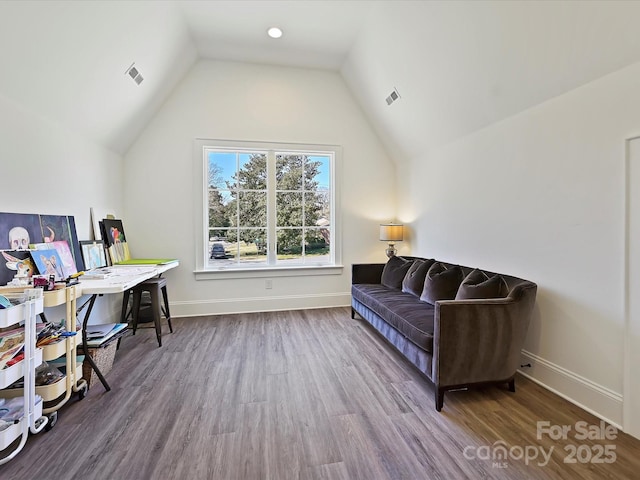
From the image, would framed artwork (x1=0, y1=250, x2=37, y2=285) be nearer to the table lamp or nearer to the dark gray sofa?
the dark gray sofa

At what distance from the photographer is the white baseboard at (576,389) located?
192cm

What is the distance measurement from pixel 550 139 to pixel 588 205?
608 mm

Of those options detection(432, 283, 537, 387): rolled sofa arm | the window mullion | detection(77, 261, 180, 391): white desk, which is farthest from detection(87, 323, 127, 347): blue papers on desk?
detection(432, 283, 537, 387): rolled sofa arm

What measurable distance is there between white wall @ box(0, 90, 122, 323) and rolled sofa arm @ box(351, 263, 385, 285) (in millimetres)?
3033

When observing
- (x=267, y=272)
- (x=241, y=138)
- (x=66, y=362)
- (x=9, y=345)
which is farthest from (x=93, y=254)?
(x=241, y=138)

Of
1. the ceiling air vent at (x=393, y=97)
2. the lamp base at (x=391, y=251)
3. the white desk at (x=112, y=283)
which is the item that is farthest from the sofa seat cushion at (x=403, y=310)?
the ceiling air vent at (x=393, y=97)

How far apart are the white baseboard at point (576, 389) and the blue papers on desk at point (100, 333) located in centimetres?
344

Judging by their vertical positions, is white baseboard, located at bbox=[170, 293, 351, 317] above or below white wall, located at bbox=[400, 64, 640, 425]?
below

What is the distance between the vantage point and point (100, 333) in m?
2.44

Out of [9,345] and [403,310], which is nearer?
[9,345]

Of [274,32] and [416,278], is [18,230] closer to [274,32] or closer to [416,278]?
[274,32]

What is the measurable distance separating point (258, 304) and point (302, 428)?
8.58 ft

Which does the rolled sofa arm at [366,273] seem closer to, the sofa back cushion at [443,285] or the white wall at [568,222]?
the sofa back cushion at [443,285]

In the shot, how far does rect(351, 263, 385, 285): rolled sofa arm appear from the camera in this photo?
408cm
